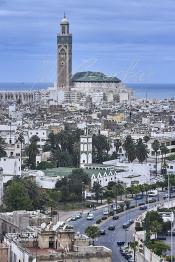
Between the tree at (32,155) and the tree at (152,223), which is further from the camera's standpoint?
the tree at (32,155)

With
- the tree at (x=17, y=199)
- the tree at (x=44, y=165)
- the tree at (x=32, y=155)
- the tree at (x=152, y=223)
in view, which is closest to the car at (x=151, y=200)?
the tree at (x=152, y=223)

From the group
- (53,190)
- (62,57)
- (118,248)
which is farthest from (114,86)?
(118,248)

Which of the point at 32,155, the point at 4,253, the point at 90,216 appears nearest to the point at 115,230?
the point at 90,216

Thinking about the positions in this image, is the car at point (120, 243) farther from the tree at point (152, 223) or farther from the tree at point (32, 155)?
the tree at point (32, 155)

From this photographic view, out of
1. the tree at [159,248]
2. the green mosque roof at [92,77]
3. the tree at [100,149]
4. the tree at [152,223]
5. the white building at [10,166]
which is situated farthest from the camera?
the green mosque roof at [92,77]

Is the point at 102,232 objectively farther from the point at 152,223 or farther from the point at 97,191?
the point at 97,191

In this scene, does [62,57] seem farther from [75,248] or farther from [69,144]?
[75,248]
